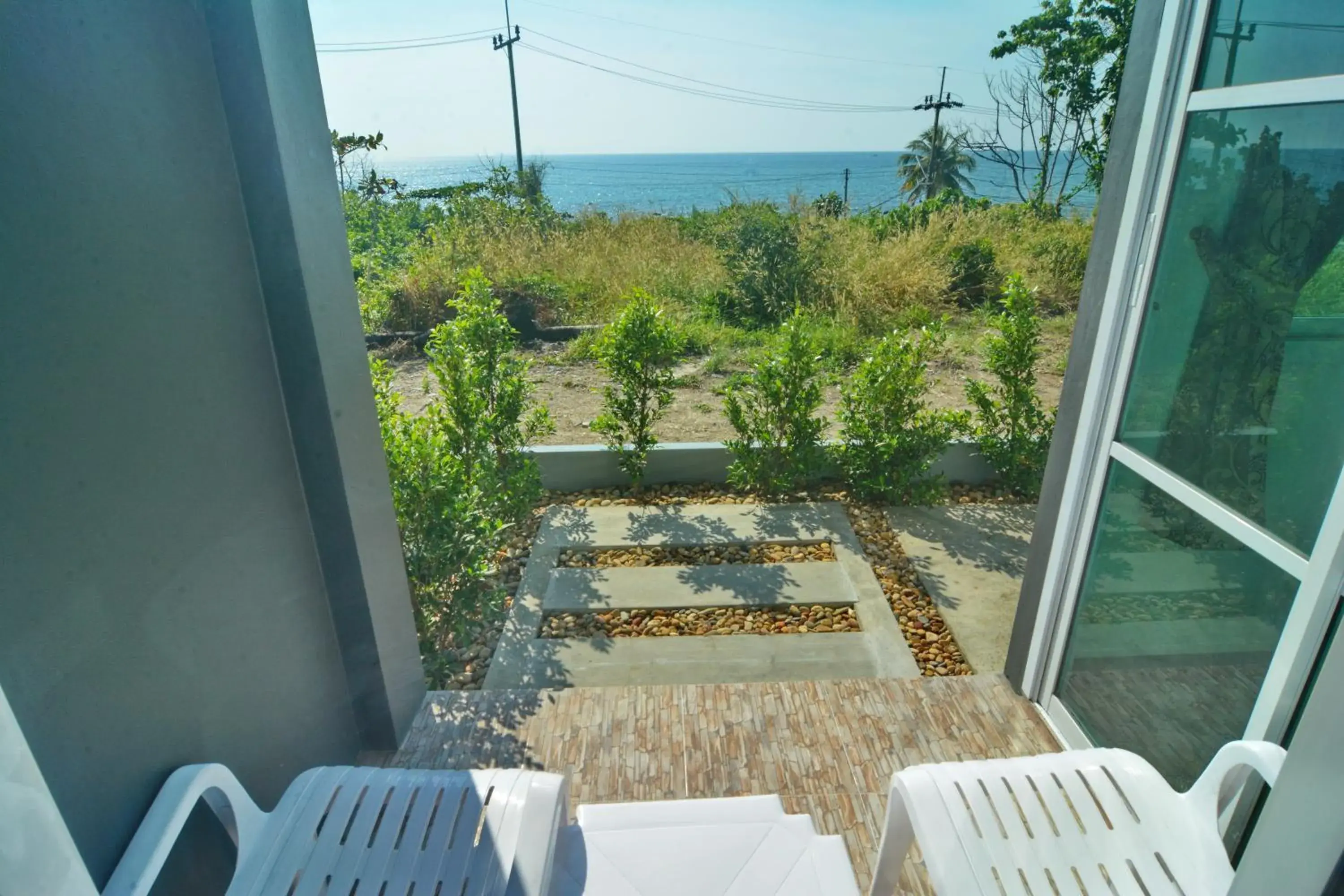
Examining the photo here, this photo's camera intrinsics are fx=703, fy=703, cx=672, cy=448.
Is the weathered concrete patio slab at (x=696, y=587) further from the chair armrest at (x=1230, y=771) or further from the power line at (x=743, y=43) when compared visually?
the power line at (x=743, y=43)

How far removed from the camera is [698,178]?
248 ft

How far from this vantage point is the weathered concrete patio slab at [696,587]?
3.16 meters

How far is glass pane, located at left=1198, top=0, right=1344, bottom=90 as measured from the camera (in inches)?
51.9

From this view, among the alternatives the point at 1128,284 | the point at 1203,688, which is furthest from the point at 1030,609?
the point at 1128,284

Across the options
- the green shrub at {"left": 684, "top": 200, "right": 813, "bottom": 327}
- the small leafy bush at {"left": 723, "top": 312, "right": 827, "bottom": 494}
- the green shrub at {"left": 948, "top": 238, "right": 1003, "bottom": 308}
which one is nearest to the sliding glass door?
the small leafy bush at {"left": 723, "top": 312, "right": 827, "bottom": 494}

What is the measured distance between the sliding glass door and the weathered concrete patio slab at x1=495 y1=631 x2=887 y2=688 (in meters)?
0.92

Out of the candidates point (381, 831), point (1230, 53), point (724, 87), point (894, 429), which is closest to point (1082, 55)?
point (894, 429)

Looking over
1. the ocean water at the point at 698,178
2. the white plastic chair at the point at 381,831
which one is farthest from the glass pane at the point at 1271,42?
the ocean water at the point at 698,178

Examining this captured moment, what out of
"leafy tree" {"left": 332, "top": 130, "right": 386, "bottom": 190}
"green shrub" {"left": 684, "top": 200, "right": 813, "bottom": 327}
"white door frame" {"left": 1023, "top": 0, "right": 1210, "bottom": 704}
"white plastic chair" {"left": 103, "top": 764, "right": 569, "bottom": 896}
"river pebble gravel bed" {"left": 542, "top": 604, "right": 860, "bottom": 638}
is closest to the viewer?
"white plastic chair" {"left": 103, "top": 764, "right": 569, "bottom": 896}

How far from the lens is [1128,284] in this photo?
1.86 meters

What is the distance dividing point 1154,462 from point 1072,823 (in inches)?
37.2

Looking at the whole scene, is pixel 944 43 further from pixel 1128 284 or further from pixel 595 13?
pixel 1128 284

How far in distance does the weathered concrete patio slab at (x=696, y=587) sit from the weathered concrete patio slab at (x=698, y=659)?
22 cm

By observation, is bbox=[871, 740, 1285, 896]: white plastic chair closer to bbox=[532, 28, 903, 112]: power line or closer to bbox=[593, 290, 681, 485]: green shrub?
bbox=[593, 290, 681, 485]: green shrub
